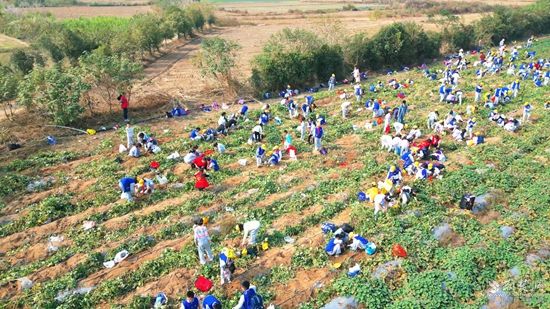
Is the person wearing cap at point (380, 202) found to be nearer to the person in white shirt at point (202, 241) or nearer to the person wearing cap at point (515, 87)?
the person in white shirt at point (202, 241)

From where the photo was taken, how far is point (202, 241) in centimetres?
1164

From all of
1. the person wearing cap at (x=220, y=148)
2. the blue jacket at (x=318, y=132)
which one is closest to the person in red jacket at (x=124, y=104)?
the person wearing cap at (x=220, y=148)

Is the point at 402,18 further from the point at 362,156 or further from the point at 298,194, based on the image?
the point at 298,194

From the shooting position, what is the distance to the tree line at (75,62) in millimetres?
20953

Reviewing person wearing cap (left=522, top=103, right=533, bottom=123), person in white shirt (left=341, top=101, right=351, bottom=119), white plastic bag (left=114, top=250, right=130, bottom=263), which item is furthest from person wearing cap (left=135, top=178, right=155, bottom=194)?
person wearing cap (left=522, top=103, right=533, bottom=123)

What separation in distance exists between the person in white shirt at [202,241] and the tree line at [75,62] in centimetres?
1267

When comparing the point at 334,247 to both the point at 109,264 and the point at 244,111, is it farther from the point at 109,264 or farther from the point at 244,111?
the point at 244,111

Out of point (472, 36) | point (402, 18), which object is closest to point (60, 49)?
point (472, 36)

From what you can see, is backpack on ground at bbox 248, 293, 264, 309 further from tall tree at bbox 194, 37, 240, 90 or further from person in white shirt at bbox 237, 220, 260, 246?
tall tree at bbox 194, 37, 240, 90

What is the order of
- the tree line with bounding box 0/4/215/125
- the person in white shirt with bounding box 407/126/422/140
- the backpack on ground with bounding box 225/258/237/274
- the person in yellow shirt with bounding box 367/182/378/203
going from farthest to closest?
the tree line with bounding box 0/4/215/125 < the person in white shirt with bounding box 407/126/422/140 < the person in yellow shirt with bounding box 367/182/378/203 < the backpack on ground with bounding box 225/258/237/274

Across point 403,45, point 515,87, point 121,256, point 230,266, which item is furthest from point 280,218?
point 403,45

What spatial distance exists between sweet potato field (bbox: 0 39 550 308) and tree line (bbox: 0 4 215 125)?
2.61 m

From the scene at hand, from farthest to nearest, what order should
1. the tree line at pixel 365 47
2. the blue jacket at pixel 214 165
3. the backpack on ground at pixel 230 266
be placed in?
the tree line at pixel 365 47 < the blue jacket at pixel 214 165 < the backpack on ground at pixel 230 266

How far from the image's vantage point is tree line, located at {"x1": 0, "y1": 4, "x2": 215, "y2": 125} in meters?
21.0
